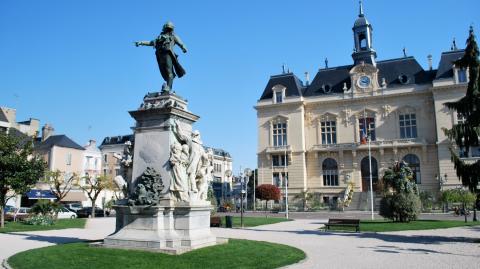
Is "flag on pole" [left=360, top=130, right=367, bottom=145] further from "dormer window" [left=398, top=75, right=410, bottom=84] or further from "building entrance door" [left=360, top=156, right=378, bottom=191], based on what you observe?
"dormer window" [left=398, top=75, right=410, bottom=84]

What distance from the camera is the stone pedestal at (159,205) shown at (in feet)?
38.4

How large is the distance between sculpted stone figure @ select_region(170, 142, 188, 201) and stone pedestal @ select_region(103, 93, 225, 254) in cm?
11

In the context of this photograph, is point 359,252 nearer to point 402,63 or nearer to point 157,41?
point 157,41

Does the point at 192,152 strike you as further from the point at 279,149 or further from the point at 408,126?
the point at 408,126

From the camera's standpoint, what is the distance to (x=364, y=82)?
55.3 metres

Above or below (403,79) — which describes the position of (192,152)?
below

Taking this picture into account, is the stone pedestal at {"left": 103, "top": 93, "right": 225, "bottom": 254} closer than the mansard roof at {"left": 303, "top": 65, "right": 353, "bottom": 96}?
Yes

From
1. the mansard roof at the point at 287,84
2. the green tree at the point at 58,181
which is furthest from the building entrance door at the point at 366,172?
the green tree at the point at 58,181

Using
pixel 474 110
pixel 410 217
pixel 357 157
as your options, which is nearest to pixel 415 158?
pixel 357 157

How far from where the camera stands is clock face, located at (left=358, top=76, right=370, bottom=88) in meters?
55.1

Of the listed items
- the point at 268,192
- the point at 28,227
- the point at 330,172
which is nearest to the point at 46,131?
the point at 268,192

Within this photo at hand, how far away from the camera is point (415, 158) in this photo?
51906 mm

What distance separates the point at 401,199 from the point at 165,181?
1971 cm

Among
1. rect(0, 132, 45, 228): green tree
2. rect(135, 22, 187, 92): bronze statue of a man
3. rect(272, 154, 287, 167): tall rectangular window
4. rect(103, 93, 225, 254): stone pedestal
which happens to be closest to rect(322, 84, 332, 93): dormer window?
rect(272, 154, 287, 167): tall rectangular window
